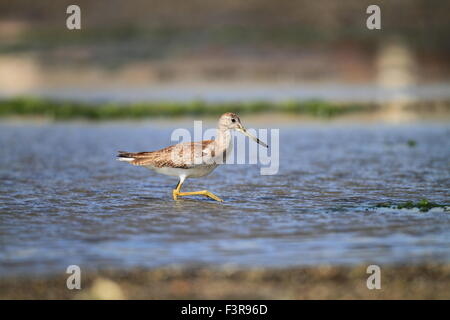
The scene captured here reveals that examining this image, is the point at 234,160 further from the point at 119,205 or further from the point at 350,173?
the point at 119,205

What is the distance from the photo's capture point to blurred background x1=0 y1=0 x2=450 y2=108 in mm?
36062

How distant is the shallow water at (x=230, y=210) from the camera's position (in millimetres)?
9000

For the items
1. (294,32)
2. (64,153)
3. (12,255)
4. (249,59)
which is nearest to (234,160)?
(64,153)

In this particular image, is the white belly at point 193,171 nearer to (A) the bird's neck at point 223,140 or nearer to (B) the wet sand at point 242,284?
(A) the bird's neck at point 223,140

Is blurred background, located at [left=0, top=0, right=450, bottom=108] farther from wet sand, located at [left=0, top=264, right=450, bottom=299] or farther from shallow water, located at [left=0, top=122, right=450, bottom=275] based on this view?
wet sand, located at [left=0, top=264, right=450, bottom=299]

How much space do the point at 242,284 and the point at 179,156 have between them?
4.67 metres

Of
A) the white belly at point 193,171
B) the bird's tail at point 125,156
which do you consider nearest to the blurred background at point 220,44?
the bird's tail at point 125,156

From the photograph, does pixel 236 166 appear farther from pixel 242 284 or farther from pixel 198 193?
pixel 242 284

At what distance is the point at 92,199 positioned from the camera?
12.4 metres

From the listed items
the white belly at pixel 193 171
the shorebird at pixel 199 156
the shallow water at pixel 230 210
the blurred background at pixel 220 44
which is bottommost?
the shallow water at pixel 230 210

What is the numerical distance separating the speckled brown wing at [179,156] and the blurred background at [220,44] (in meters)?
21.3

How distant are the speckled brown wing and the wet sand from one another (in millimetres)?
4008

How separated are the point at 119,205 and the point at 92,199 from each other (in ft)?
2.31

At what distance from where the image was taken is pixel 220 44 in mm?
40188
